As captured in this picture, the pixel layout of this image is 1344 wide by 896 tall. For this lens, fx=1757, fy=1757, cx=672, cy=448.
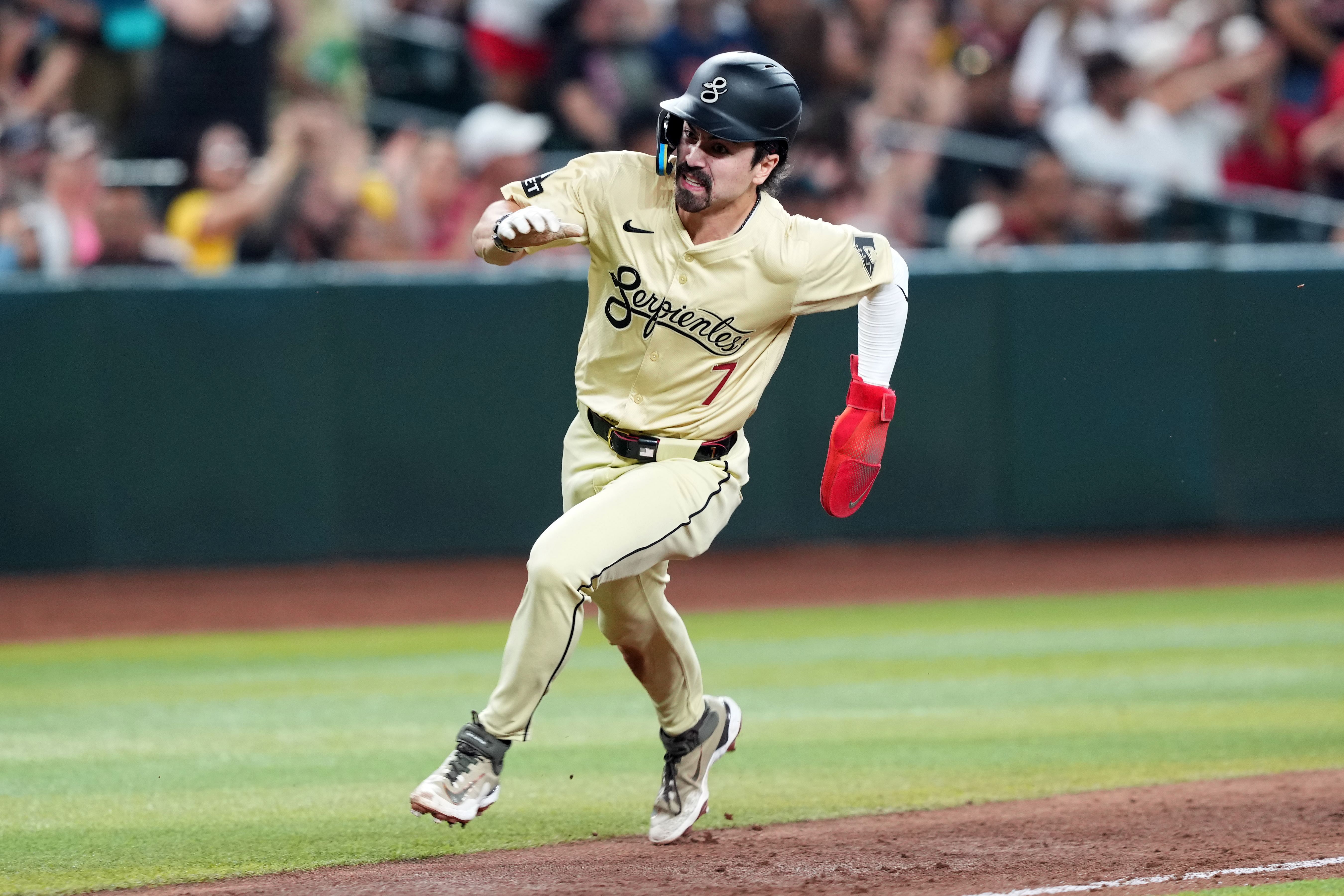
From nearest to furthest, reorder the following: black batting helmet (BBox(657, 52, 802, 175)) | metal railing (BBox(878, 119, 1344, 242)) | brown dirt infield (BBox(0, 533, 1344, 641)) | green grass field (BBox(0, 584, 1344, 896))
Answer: black batting helmet (BBox(657, 52, 802, 175)) < green grass field (BBox(0, 584, 1344, 896)) < brown dirt infield (BBox(0, 533, 1344, 641)) < metal railing (BBox(878, 119, 1344, 242))

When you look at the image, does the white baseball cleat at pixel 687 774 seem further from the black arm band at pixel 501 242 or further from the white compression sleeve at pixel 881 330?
the black arm band at pixel 501 242

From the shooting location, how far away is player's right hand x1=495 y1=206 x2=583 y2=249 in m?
4.39

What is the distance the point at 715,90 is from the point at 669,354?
712 millimetres

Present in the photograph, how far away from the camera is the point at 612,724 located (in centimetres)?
702

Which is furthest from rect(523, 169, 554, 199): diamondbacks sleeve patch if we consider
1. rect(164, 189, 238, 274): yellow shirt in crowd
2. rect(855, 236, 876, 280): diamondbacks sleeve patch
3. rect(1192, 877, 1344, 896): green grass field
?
rect(164, 189, 238, 274): yellow shirt in crowd

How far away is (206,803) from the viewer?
5.55 meters

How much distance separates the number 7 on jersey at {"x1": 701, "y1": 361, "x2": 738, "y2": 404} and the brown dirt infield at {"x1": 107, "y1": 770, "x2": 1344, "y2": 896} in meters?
1.27

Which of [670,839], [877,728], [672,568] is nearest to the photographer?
[670,839]

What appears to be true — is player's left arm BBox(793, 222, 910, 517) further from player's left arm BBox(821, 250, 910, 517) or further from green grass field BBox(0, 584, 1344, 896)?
green grass field BBox(0, 584, 1344, 896)

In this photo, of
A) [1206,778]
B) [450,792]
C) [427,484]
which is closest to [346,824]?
[450,792]

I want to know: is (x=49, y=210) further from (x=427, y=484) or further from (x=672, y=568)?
(x=672, y=568)

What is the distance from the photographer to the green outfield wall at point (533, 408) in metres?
10.3

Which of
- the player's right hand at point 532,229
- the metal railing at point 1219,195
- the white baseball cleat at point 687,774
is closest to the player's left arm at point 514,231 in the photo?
the player's right hand at point 532,229

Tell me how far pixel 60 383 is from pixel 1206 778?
6996 mm
